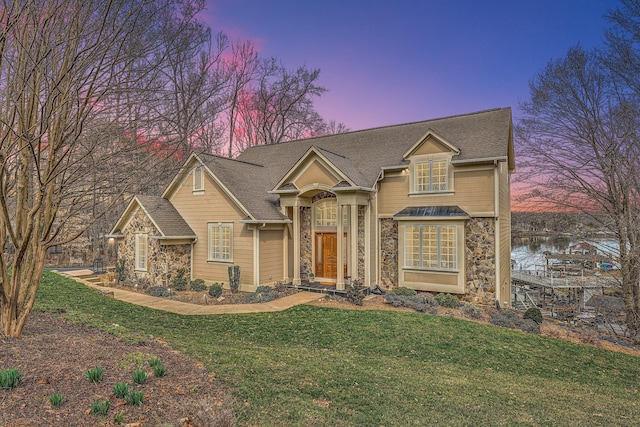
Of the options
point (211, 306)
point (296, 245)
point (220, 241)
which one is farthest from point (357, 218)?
point (211, 306)

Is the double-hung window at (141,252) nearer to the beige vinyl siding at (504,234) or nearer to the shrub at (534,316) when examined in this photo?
the beige vinyl siding at (504,234)

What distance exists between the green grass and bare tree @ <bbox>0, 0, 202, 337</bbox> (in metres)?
2.47

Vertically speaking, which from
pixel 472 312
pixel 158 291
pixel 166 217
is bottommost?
pixel 472 312

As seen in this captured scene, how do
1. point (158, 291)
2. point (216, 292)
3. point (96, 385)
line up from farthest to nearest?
point (158, 291), point (216, 292), point (96, 385)

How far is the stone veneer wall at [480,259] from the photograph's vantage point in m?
Answer: 12.9

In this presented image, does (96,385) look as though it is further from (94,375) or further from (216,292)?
(216,292)

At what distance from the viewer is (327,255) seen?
15695 mm

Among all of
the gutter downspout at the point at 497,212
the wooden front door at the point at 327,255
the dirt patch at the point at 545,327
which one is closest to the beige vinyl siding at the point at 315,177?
the wooden front door at the point at 327,255

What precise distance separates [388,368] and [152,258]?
12.5 meters

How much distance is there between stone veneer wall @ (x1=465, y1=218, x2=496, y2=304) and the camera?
12867 millimetres

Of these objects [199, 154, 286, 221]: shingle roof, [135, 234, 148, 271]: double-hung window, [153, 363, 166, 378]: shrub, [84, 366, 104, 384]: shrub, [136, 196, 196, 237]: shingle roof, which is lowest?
[153, 363, 166, 378]: shrub

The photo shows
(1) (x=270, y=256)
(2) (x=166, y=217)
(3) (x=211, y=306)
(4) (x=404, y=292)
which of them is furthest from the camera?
(2) (x=166, y=217)

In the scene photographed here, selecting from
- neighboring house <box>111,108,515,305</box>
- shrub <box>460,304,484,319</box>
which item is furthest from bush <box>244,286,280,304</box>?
shrub <box>460,304,484,319</box>

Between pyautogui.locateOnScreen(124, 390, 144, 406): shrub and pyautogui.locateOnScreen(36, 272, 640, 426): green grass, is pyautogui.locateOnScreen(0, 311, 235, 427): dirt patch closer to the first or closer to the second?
pyautogui.locateOnScreen(124, 390, 144, 406): shrub
